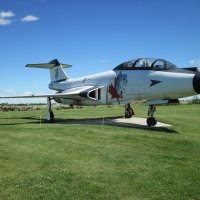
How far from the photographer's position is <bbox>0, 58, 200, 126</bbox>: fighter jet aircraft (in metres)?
13.3

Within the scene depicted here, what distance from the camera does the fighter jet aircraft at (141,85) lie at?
13.3 m

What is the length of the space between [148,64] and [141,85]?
3.76 feet

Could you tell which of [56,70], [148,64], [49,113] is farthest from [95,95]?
[56,70]

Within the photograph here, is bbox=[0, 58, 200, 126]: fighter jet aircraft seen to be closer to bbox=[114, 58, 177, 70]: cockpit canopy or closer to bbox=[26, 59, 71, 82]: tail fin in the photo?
bbox=[114, 58, 177, 70]: cockpit canopy

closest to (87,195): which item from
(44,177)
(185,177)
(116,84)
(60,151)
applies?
(44,177)

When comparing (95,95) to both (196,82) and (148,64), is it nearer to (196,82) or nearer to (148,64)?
(148,64)

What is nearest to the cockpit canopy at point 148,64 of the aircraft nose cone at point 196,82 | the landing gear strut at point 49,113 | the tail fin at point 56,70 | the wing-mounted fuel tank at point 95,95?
the aircraft nose cone at point 196,82

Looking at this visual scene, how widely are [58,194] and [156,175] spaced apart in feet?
7.13

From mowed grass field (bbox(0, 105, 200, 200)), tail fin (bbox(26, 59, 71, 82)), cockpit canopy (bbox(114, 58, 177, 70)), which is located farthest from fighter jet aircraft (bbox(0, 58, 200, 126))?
tail fin (bbox(26, 59, 71, 82))

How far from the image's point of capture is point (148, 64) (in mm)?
15312

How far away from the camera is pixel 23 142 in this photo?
32.4 ft

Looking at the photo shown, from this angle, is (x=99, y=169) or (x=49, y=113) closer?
(x=99, y=169)

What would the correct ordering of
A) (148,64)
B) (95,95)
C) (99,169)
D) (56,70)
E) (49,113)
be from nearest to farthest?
(99,169) < (148,64) < (95,95) < (49,113) < (56,70)

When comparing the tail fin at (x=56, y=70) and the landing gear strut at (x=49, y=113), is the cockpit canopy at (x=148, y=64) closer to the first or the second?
the landing gear strut at (x=49, y=113)
